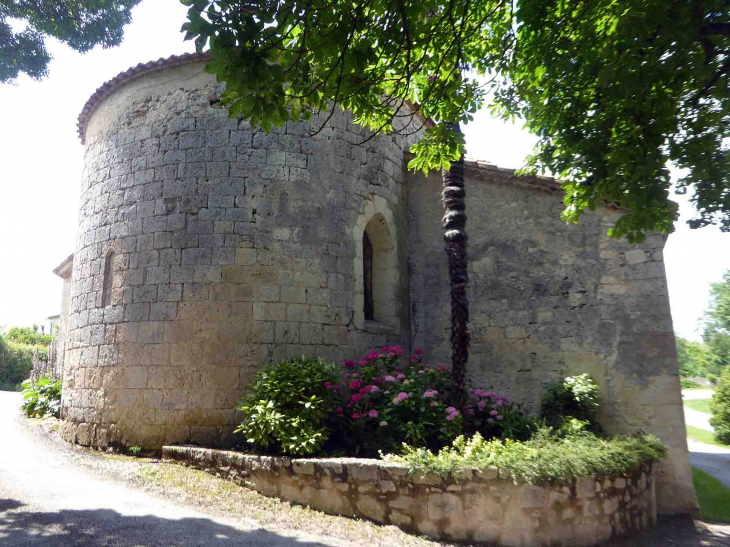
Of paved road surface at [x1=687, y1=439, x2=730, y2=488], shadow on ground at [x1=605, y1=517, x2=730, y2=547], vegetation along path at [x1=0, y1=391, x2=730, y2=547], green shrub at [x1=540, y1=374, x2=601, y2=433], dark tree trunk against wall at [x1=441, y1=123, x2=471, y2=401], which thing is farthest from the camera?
paved road surface at [x1=687, y1=439, x2=730, y2=488]

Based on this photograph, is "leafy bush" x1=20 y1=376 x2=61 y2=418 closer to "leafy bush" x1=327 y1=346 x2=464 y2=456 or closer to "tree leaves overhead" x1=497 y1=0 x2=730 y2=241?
"leafy bush" x1=327 y1=346 x2=464 y2=456

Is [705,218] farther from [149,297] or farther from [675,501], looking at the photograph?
[149,297]

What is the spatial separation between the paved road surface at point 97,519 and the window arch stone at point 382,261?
4.08 metres

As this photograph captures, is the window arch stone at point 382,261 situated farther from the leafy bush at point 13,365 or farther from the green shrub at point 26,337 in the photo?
the green shrub at point 26,337

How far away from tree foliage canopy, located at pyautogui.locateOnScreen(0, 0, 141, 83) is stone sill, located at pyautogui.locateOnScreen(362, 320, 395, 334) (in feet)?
30.4

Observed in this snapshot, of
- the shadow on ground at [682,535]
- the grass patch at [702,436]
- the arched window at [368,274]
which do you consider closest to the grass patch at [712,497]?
the shadow on ground at [682,535]

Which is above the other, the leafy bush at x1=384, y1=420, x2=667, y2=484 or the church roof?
the church roof

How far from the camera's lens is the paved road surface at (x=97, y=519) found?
4180 mm

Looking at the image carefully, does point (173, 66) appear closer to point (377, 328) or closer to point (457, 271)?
point (377, 328)

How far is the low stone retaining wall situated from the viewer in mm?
4777

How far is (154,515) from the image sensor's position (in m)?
4.82

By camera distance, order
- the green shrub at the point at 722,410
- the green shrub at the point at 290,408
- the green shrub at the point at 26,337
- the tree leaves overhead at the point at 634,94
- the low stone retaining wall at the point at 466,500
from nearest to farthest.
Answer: the tree leaves overhead at the point at 634,94 < the low stone retaining wall at the point at 466,500 < the green shrub at the point at 290,408 < the green shrub at the point at 722,410 < the green shrub at the point at 26,337

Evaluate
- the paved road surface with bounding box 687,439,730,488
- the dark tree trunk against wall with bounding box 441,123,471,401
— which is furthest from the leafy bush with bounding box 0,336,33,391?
the paved road surface with bounding box 687,439,730,488

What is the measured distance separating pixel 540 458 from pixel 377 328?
3.70 m
